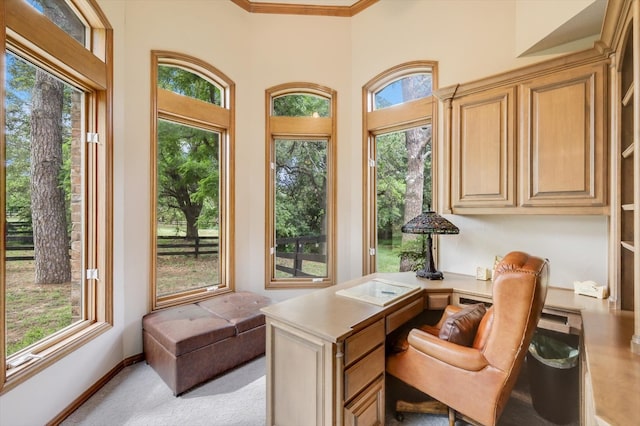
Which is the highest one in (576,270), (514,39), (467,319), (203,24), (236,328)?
(203,24)

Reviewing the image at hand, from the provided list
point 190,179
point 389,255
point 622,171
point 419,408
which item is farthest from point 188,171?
point 622,171

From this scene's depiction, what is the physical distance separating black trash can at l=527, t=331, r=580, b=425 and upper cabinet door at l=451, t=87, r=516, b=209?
1.11 metres

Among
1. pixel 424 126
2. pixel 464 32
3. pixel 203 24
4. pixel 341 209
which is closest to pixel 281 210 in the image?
pixel 341 209

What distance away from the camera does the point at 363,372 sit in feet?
5.19

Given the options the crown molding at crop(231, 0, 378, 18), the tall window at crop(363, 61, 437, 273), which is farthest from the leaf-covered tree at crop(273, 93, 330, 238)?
the crown molding at crop(231, 0, 378, 18)

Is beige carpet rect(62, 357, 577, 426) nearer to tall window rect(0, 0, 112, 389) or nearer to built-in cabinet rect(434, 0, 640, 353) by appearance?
tall window rect(0, 0, 112, 389)

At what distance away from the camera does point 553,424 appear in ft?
6.10

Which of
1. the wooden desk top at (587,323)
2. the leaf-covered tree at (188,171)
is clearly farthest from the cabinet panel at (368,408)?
the leaf-covered tree at (188,171)

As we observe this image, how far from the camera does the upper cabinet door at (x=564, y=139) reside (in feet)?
5.98

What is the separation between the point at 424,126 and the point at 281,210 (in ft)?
6.49

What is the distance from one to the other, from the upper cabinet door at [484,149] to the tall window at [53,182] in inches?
118

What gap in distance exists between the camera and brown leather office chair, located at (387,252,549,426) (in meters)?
1.32

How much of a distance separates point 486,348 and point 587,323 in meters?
0.62

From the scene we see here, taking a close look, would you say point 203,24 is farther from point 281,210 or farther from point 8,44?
point 281,210
